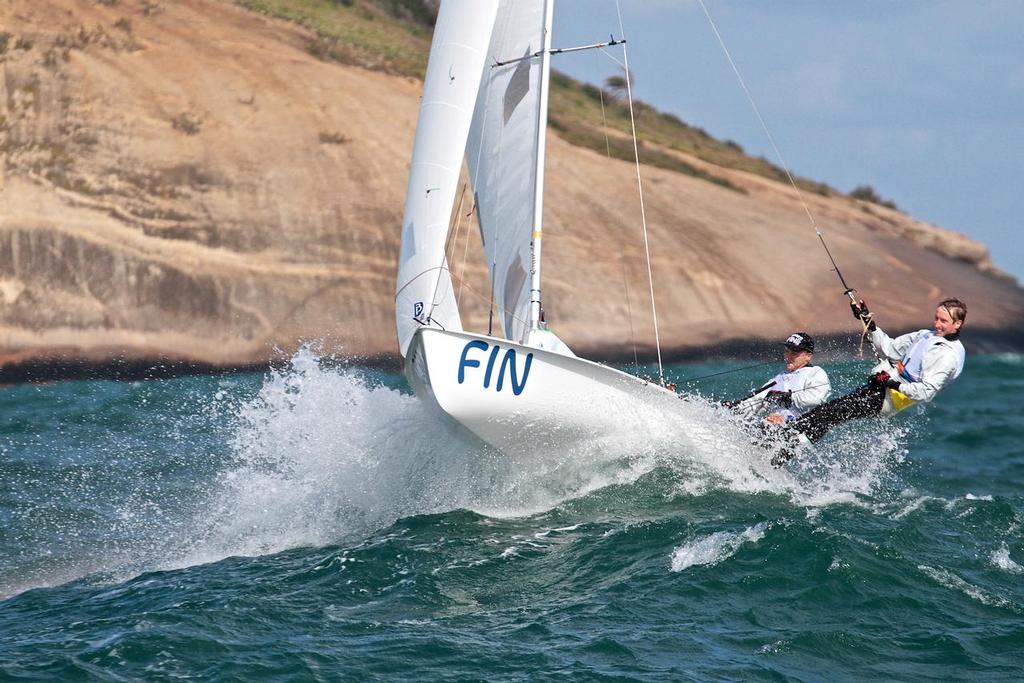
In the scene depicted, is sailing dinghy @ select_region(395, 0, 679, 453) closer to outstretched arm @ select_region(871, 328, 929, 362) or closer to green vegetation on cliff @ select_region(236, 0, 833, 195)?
outstretched arm @ select_region(871, 328, 929, 362)

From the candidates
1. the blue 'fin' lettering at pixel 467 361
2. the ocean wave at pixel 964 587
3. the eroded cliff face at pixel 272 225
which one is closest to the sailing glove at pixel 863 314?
the ocean wave at pixel 964 587

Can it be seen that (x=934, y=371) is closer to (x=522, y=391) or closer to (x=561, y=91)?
(x=522, y=391)

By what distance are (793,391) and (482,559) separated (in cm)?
317

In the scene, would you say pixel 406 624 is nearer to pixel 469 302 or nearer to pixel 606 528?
pixel 606 528

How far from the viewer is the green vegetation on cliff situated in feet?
102

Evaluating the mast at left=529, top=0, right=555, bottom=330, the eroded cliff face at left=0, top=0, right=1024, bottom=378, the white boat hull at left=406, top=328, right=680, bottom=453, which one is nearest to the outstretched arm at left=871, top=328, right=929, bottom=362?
the white boat hull at left=406, top=328, right=680, bottom=453

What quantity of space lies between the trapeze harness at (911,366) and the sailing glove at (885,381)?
0.04 m

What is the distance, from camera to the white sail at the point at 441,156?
10023 millimetres

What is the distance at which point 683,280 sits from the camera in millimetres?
28078

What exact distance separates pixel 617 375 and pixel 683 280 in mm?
19120

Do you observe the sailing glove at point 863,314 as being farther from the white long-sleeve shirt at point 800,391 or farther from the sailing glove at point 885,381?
the white long-sleeve shirt at point 800,391

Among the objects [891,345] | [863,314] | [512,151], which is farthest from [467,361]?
[891,345]

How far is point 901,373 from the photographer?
1019cm

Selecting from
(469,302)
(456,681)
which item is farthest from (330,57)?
(456,681)
